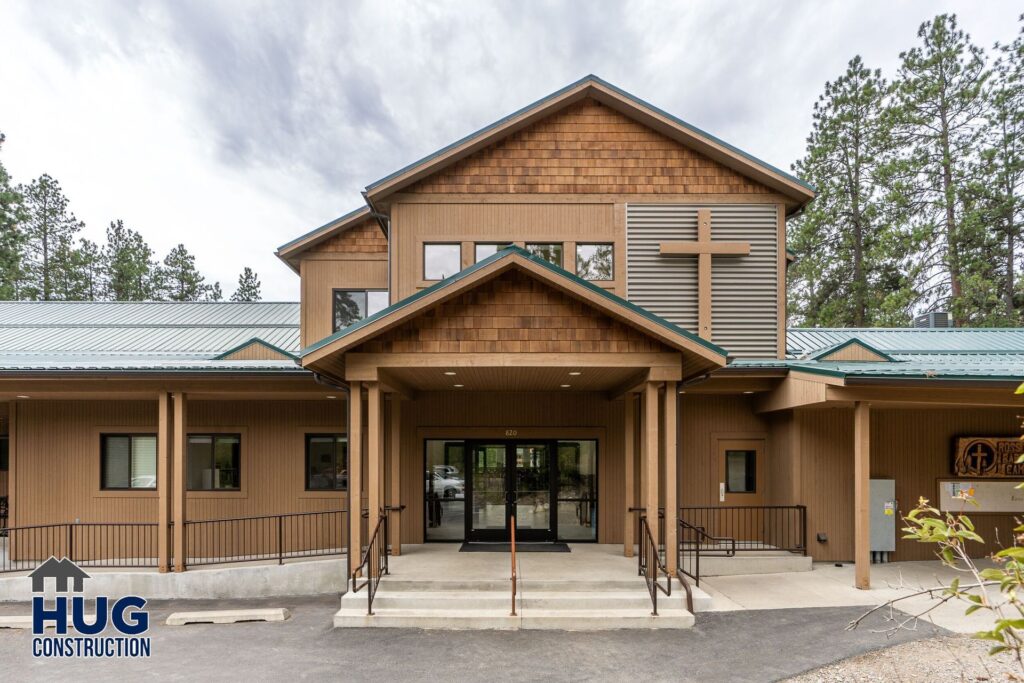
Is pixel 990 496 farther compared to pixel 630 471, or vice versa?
pixel 990 496

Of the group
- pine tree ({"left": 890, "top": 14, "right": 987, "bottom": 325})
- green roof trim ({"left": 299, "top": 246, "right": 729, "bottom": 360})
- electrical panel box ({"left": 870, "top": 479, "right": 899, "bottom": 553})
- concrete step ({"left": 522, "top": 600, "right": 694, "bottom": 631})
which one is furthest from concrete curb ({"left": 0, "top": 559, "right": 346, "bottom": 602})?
pine tree ({"left": 890, "top": 14, "right": 987, "bottom": 325})

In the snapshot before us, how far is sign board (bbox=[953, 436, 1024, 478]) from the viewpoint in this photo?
446 inches

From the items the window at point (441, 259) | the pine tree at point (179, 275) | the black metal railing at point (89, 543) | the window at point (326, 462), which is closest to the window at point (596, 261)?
the window at point (441, 259)

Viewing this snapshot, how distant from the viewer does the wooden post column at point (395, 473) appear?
410 inches

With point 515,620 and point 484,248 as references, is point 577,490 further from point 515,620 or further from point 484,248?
point 484,248

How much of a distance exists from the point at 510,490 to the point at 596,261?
487 cm

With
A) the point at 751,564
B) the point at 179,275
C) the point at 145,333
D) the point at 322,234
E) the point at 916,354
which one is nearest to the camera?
the point at 751,564

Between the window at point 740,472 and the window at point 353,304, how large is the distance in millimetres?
8008

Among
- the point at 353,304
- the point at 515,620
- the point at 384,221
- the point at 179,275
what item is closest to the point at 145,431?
the point at 353,304

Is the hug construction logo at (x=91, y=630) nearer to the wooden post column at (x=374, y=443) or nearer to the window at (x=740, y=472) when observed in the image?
the wooden post column at (x=374, y=443)

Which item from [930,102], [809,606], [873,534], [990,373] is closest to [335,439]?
[809,606]

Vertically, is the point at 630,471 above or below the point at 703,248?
below

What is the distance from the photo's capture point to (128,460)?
11750 millimetres

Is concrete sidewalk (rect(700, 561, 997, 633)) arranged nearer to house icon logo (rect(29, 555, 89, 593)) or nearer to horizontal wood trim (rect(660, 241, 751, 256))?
horizontal wood trim (rect(660, 241, 751, 256))
